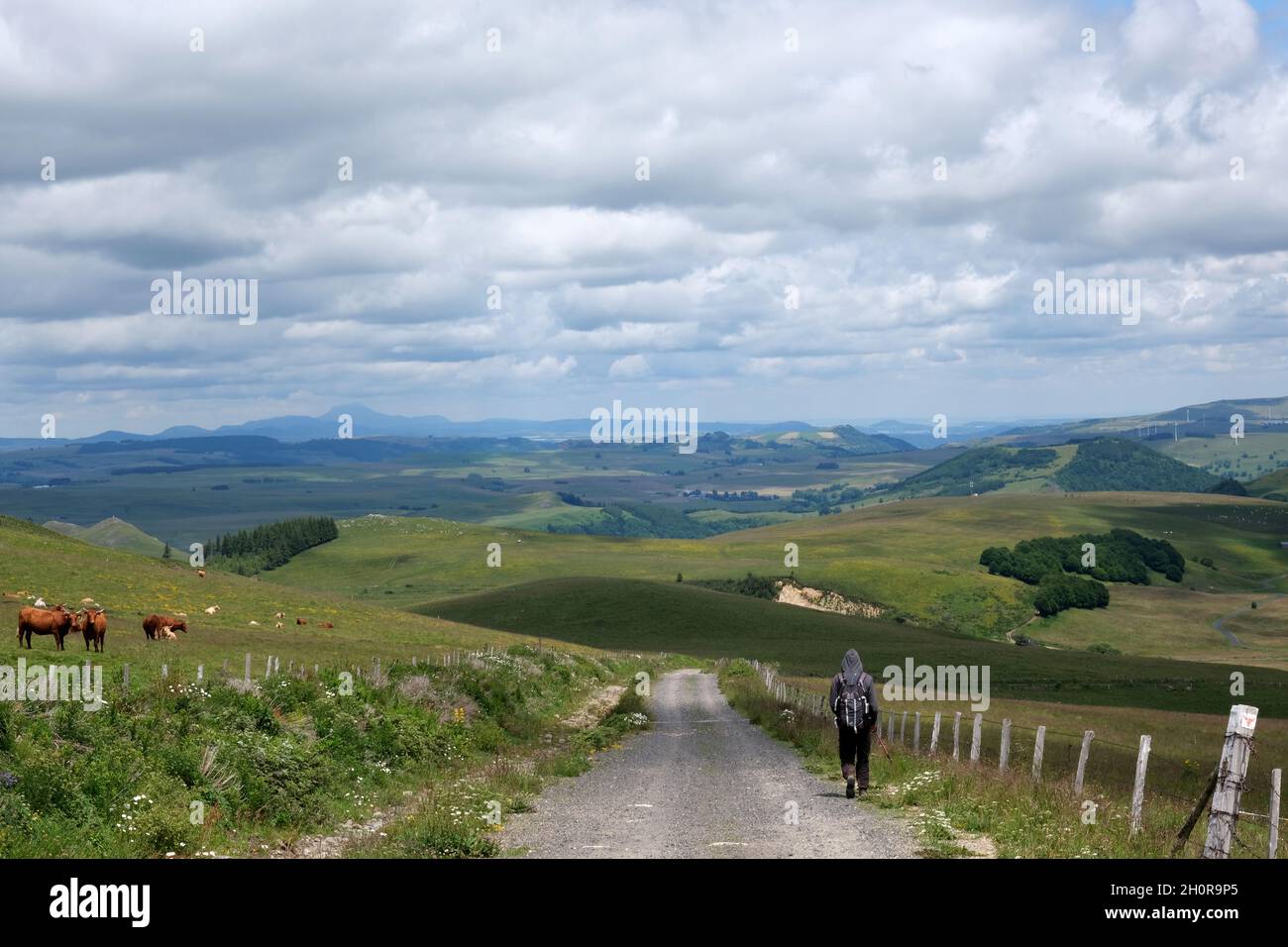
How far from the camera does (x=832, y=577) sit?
598ft

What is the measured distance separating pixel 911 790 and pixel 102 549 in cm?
9933

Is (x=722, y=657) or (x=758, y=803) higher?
(x=758, y=803)

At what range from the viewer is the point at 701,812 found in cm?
1972

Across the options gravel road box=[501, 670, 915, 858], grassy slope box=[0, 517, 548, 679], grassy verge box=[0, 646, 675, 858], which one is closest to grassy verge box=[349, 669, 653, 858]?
grassy verge box=[0, 646, 675, 858]

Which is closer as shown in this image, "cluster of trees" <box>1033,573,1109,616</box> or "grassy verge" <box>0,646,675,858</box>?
"grassy verge" <box>0,646,675,858</box>

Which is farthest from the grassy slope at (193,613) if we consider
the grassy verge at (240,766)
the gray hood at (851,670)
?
the gray hood at (851,670)

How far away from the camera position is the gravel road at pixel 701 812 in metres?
16.0

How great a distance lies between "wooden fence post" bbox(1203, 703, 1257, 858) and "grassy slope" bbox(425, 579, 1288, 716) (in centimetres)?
7021

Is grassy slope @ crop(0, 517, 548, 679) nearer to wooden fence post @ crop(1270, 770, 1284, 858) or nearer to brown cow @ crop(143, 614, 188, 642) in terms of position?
brown cow @ crop(143, 614, 188, 642)

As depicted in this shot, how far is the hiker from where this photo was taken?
861 inches

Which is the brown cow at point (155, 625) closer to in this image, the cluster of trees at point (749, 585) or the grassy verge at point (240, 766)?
the grassy verge at point (240, 766)

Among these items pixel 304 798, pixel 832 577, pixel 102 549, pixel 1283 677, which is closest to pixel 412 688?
pixel 304 798

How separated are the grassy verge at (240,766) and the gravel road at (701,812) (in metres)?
1.20
